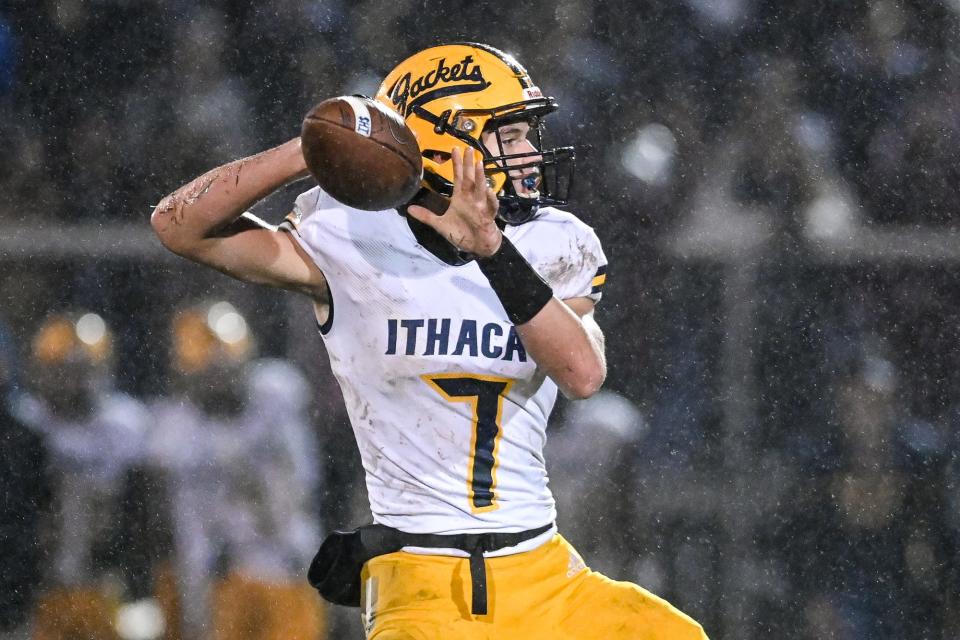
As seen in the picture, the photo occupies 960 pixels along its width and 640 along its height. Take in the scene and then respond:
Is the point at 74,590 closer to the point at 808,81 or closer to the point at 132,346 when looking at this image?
the point at 132,346

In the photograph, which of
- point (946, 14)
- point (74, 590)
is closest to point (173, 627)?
point (74, 590)

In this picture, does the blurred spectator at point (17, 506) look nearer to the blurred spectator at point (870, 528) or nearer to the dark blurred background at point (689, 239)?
the dark blurred background at point (689, 239)

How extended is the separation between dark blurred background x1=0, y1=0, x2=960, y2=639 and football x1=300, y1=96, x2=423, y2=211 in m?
2.29

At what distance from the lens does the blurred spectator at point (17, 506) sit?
4.07 meters

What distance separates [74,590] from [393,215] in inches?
95.6

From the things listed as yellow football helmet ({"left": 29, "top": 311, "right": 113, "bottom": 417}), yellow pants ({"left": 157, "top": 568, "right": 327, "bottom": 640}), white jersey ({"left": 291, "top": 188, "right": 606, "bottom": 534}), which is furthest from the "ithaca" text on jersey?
yellow football helmet ({"left": 29, "top": 311, "right": 113, "bottom": 417})

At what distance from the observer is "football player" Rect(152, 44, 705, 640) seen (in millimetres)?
2152

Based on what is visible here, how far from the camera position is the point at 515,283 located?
76.9 inches

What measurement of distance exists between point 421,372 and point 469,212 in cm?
44

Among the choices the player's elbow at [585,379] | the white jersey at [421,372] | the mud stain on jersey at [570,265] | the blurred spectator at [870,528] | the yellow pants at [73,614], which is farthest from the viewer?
the blurred spectator at [870,528]

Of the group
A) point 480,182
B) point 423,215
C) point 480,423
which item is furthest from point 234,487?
point 480,182

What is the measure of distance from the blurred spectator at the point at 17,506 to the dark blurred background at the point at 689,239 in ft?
1.17

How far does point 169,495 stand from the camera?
→ 13.5 feet

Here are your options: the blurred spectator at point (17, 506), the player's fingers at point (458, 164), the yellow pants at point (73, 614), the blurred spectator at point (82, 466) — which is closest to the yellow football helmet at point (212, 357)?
the blurred spectator at point (82, 466)
